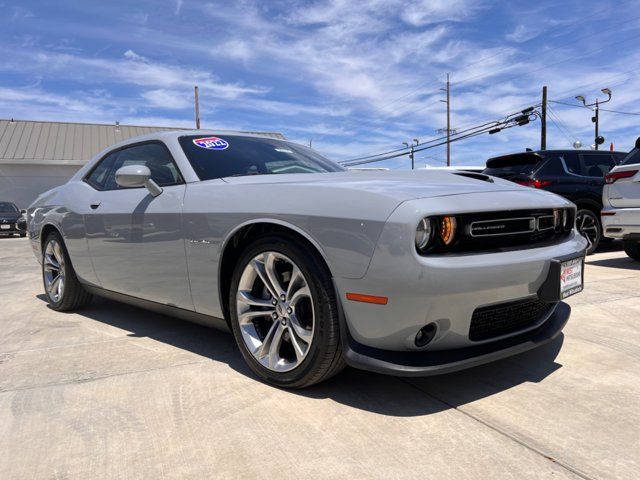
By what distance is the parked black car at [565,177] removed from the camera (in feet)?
24.4

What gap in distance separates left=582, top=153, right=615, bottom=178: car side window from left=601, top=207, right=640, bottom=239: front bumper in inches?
70.2

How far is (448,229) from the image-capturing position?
2219 mm

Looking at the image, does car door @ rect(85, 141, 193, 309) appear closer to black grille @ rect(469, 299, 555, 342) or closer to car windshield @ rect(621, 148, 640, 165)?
black grille @ rect(469, 299, 555, 342)

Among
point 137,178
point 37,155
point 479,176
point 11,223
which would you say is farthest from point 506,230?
point 37,155

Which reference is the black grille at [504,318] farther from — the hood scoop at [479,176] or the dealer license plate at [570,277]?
the hood scoop at [479,176]

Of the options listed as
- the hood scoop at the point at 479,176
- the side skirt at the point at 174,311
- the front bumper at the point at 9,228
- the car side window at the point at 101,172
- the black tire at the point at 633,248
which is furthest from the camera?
the front bumper at the point at 9,228

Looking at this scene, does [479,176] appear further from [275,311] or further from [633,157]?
[633,157]

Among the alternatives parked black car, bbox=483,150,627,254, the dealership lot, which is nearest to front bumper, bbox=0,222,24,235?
parked black car, bbox=483,150,627,254

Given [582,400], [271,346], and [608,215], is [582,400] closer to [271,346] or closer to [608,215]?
[271,346]

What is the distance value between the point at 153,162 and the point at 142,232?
0.55 meters

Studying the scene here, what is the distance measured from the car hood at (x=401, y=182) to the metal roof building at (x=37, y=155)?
24769 millimetres

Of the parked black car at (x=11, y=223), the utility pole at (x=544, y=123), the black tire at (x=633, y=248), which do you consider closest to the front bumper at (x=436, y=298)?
the black tire at (x=633, y=248)

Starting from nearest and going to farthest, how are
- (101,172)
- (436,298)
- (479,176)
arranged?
1. (436,298)
2. (479,176)
3. (101,172)

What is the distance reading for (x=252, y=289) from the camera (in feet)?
8.95
